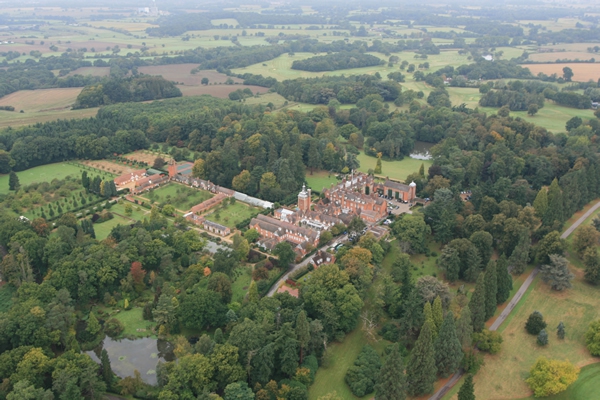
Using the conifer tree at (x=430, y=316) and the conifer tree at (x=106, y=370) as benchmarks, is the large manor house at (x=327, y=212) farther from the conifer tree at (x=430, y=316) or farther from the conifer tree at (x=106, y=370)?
the conifer tree at (x=106, y=370)

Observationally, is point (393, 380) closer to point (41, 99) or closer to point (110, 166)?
point (110, 166)

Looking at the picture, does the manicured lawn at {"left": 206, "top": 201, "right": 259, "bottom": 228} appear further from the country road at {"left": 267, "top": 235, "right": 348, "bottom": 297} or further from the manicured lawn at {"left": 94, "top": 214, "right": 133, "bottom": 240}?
the country road at {"left": 267, "top": 235, "right": 348, "bottom": 297}

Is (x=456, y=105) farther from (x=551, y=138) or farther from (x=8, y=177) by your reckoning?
(x=8, y=177)

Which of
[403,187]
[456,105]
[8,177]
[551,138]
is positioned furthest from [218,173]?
[456,105]

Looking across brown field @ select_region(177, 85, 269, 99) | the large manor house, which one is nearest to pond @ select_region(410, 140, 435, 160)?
the large manor house

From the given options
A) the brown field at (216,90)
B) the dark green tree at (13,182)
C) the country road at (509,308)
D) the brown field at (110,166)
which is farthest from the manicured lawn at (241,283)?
the brown field at (216,90)

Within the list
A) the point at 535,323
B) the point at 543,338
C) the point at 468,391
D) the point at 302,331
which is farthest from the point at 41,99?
the point at 543,338
